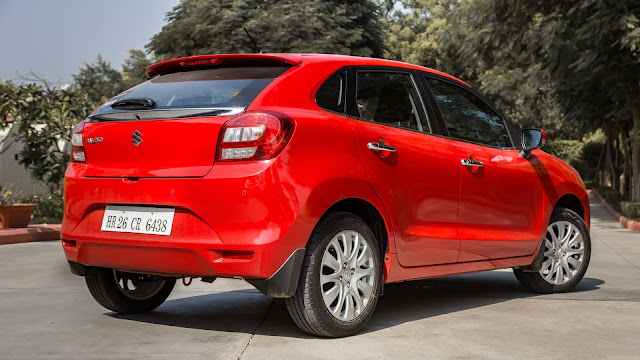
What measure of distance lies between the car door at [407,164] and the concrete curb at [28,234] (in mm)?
9920

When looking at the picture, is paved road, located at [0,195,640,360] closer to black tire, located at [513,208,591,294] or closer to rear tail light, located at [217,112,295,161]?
black tire, located at [513,208,591,294]

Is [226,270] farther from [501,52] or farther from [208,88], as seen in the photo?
[501,52]

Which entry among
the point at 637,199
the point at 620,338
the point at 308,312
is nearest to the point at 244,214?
the point at 308,312

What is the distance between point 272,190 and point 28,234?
430 inches

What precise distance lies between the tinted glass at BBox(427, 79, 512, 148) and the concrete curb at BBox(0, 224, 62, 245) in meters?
9.65

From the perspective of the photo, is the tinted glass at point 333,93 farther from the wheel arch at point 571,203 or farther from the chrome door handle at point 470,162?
the wheel arch at point 571,203

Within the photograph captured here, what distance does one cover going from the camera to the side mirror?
22.8 ft

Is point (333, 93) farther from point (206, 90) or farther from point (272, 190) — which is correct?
point (272, 190)

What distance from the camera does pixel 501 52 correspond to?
23.1 metres

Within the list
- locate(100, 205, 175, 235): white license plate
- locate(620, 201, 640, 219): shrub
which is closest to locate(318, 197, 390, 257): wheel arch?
locate(100, 205, 175, 235): white license plate

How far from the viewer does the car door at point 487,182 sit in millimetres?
6352

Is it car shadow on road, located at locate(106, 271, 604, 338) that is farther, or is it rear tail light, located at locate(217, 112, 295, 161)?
car shadow on road, located at locate(106, 271, 604, 338)

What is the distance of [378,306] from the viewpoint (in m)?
6.61

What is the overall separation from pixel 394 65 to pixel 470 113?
0.92 meters
